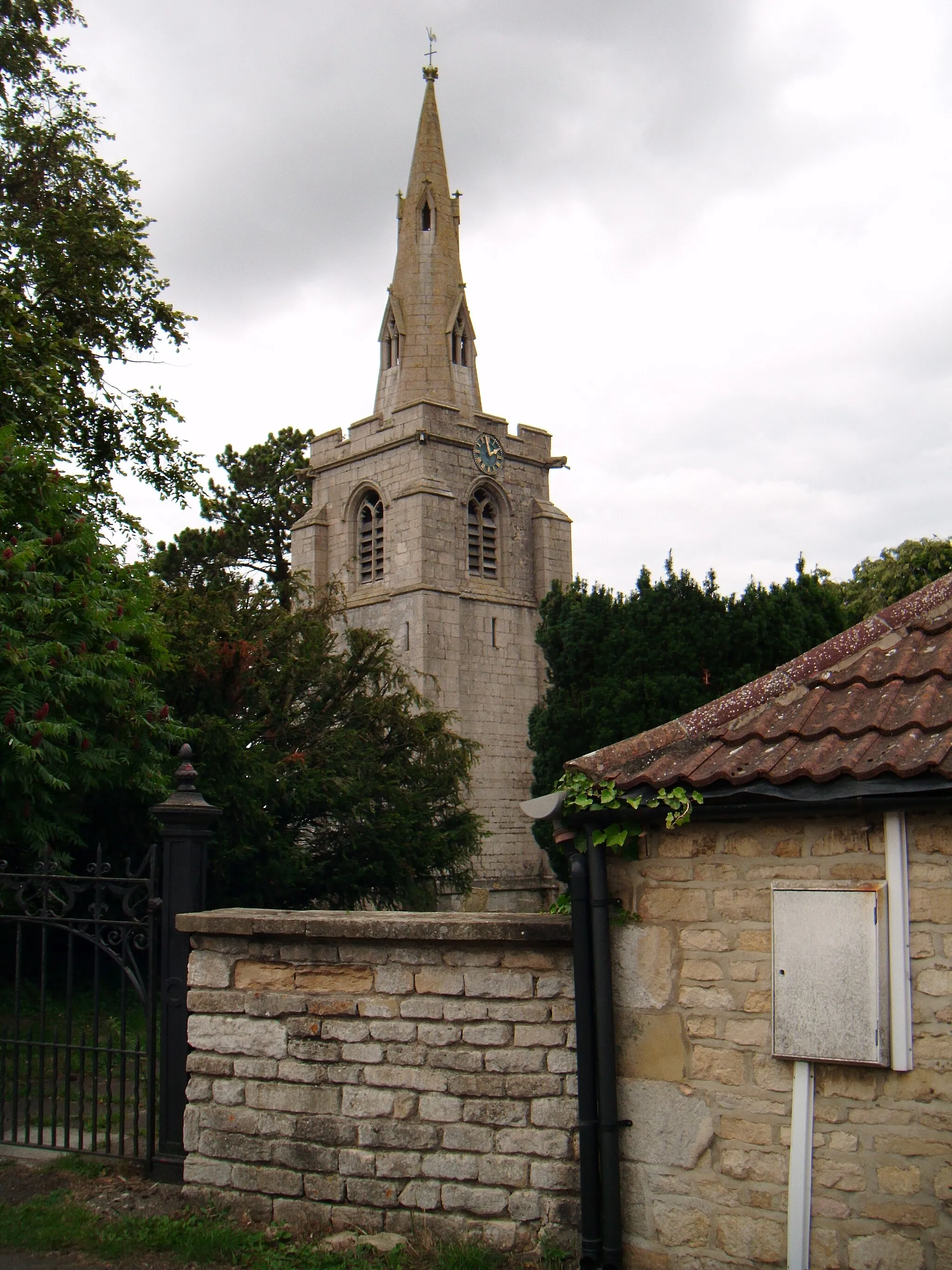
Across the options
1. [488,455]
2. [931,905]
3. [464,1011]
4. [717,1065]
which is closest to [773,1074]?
[717,1065]

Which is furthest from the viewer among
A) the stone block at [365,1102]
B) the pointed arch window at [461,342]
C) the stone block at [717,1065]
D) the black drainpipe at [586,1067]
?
the pointed arch window at [461,342]

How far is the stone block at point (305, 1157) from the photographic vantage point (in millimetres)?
5746

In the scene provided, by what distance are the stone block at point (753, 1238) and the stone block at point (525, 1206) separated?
0.86 metres

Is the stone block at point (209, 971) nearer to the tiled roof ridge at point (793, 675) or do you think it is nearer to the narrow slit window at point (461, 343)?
the tiled roof ridge at point (793, 675)

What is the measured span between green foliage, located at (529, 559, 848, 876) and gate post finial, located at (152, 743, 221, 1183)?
1731 centimetres

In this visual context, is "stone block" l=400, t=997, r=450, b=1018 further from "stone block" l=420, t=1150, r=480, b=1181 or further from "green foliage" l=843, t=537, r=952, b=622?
"green foliage" l=843, t=537, r=952, b=622

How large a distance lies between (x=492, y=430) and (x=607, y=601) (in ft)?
36.5

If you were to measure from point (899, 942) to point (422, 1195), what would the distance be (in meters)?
2.69

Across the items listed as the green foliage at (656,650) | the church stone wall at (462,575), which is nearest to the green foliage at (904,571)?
the green foliage at (656,650)

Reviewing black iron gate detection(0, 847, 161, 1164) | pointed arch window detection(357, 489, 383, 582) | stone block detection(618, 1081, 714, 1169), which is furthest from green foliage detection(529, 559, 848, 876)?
stone block detection(618, 1081, 714, 1169)

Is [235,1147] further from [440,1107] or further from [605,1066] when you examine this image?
[605,1066]

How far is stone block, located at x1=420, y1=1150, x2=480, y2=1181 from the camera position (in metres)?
5.45

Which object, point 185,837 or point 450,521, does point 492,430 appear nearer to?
point 450,521

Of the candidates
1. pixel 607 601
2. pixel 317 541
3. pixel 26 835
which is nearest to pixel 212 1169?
pixel 26 835
